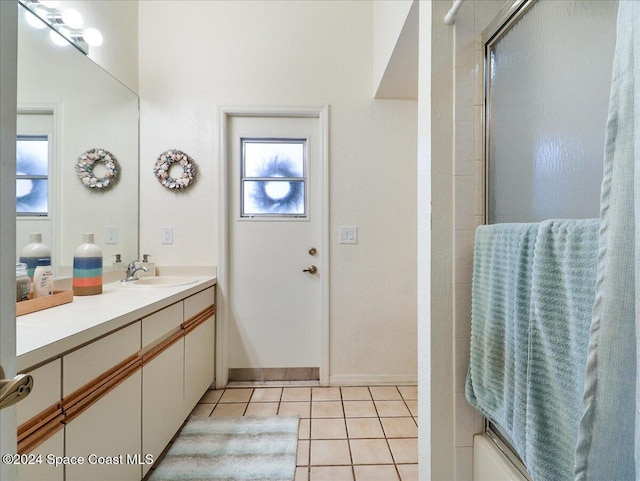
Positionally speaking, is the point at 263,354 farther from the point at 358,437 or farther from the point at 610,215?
the point at 610,215

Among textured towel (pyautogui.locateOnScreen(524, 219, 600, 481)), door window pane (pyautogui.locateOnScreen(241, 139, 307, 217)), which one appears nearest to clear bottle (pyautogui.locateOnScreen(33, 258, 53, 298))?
door window pane (pyautogui.locateOnScreen(241, 139, 307, 217))

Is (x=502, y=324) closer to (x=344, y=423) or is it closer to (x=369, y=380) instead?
(x=344, y=423)

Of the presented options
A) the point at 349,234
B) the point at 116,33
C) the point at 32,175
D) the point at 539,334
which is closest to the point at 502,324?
the point at 539,334

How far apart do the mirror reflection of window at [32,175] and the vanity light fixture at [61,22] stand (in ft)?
1.67

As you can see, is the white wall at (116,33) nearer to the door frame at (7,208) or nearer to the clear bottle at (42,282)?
the clear bottle at (42,282)

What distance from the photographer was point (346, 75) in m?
2.10

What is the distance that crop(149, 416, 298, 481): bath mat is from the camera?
1281 millimetres

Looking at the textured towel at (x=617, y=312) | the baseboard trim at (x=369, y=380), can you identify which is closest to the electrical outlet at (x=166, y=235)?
the baseboard trim at (x=369, y=380)

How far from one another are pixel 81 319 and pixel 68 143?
1.02 m

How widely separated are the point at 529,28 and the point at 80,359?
1.68m

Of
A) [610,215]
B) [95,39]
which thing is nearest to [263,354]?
[610,215]

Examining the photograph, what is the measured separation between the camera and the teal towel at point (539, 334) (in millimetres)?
609

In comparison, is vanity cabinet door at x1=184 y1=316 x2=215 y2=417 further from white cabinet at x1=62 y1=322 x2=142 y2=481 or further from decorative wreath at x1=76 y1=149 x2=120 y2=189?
decorative wreath at x1=76 y1=149 x2=120 y2=189

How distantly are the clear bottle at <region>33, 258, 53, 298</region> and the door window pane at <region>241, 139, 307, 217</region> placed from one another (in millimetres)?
1183
